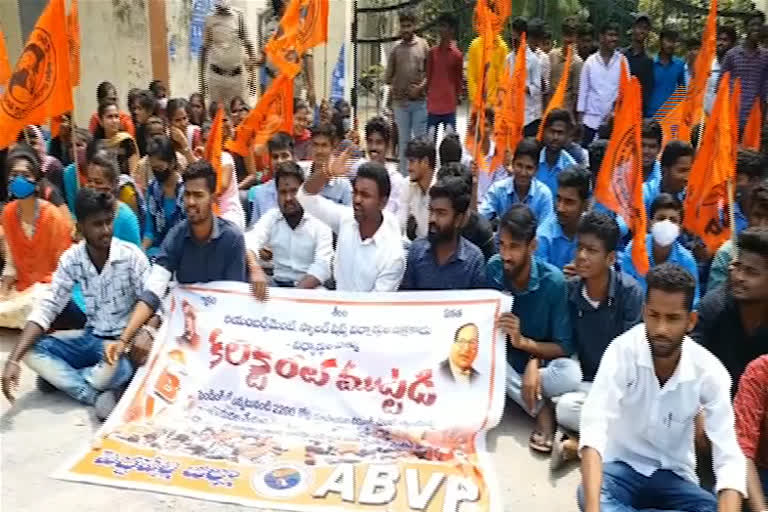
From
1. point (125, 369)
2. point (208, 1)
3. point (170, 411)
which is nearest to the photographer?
point (170, 411)

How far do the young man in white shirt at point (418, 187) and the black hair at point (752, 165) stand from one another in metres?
2.13

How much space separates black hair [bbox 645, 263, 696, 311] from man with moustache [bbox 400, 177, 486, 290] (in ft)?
4.68

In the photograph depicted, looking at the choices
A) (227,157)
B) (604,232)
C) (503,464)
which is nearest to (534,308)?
(604,232)

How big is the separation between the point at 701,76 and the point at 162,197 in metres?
4.23

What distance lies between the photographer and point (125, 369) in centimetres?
431

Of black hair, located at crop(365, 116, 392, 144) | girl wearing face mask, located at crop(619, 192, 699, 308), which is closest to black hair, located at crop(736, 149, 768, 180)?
girl wearing face mask, located at crop(619, 192, 699, 308)

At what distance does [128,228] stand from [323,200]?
1.30 metres

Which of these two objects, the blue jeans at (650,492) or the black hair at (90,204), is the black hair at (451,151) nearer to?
the black hair at (90,204)

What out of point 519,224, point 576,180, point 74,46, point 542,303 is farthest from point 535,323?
point 74,46

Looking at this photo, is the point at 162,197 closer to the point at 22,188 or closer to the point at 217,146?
the point at 217,146

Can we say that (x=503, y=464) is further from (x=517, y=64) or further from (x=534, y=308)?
(x=517, y=64)

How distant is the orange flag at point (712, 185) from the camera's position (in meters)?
4.90

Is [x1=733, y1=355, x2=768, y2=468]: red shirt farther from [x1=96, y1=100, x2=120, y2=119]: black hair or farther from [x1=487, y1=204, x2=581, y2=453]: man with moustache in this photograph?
[x1=96, y1=100, x2=120, y2=119]: black hair

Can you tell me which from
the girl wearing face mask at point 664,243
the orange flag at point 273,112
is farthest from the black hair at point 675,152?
the orange flag at point 273,112
